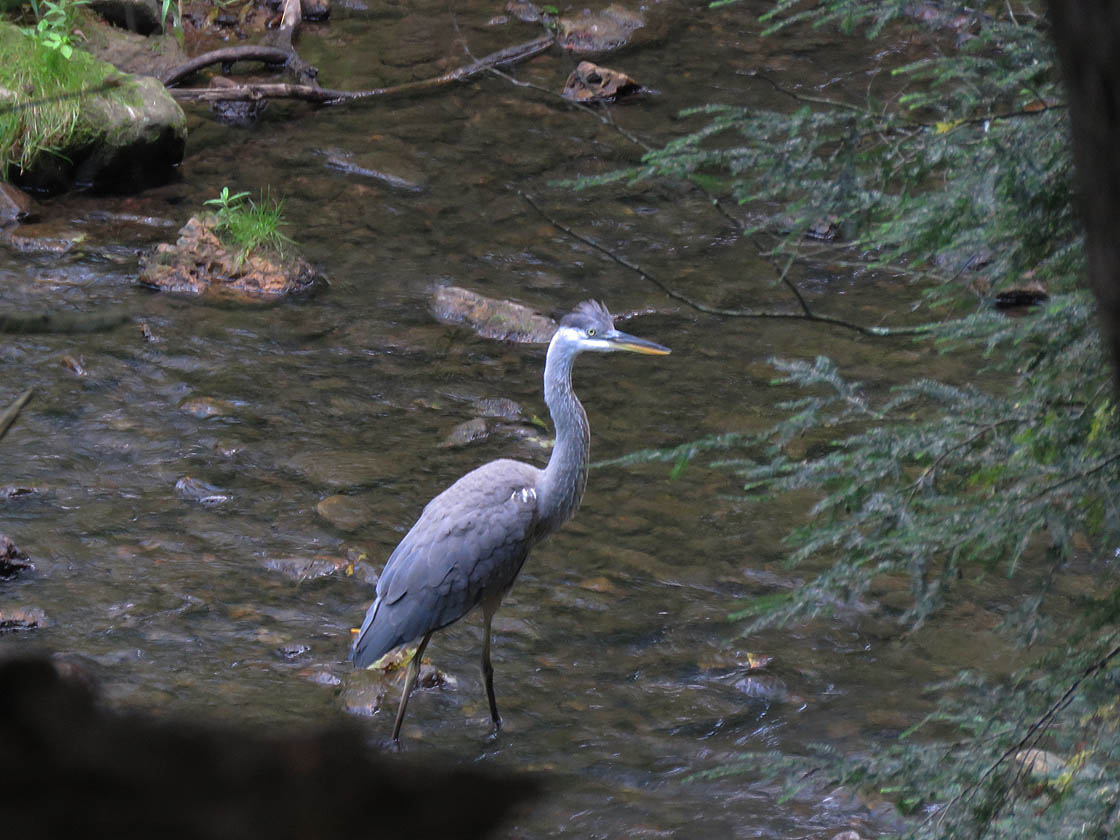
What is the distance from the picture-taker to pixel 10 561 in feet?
18.2

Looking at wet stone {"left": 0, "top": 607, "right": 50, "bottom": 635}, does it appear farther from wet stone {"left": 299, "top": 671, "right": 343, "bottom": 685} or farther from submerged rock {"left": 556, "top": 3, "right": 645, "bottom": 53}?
submerged rock {"left": 556, "top": 3, "right": 645, "bottom": 53}

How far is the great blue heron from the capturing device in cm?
508

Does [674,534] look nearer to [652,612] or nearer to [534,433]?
[652,612]

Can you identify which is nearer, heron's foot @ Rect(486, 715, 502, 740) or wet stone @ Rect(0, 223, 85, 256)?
heron's foot @ Rect(486, 715, 502, 740)

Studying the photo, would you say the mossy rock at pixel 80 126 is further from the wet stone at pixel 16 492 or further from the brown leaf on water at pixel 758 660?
the brown leaf on water at pixel 758 660

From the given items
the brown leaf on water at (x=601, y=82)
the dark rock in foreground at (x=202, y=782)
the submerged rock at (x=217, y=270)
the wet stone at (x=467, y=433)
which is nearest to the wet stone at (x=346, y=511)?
the wet stone at (x=467, y=433)

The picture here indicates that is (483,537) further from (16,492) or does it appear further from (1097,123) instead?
(1097,123)

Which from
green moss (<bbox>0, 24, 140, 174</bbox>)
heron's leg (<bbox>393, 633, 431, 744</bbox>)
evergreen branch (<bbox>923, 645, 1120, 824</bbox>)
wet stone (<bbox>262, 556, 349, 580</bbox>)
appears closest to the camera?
evergreen branch (<bbox>923, 645, 1120, 824</bbox>)

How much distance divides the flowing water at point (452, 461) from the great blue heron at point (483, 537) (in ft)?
1.24

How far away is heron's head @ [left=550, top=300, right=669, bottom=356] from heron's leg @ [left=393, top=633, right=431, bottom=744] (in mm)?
1531

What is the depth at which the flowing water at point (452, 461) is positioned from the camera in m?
5.03

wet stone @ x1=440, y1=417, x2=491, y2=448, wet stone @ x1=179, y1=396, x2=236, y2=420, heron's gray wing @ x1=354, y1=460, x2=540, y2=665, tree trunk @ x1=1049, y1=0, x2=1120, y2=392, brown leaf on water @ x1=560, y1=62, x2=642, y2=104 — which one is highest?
tree trunk @ x1=1049, y1=0, x2=1120, y2=392

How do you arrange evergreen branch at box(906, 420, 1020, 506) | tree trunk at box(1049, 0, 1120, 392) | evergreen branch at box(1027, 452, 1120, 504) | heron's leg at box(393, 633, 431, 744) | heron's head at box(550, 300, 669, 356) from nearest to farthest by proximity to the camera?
1. tree trunk at box(1049, 0, 1120, 392)
2. evergreen branch at box(1027, 452, 1120, 504)
3. evergreen branch at box(906, 420, 1020, 506)
4. heron's leg at box(393, 633, 431, 744)
5. heron's head at box(550, 300, 669, 356)

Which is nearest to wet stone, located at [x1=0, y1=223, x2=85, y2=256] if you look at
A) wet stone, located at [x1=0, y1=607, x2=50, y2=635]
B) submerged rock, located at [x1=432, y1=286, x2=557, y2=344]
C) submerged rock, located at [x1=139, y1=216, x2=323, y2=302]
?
submerged rock, located at [x1=139, y1=216, x2=323, y2=302]
